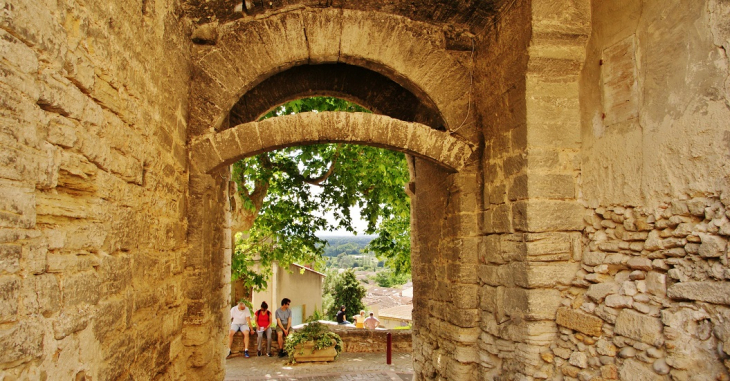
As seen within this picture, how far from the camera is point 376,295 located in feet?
152

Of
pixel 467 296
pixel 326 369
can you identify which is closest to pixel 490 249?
pixel 467 296

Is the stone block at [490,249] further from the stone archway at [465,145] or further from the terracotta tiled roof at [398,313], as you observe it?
the terracotta tiled roof at [398,313]

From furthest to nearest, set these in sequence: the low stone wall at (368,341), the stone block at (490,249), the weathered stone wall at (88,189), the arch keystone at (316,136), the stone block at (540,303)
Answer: the low stone wall at (368,341)
the arch keystone at (316,136)
the stone block at (490,249)
the stone block at (540,303)
the weathered stone wall at (88,189)

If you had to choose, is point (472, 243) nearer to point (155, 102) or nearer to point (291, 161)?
point (155, 102)

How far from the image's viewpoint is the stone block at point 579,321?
2.87 m

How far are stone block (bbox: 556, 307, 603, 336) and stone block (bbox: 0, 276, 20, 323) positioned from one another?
9.28 feet

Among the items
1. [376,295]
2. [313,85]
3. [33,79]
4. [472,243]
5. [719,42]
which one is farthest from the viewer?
[376,295]

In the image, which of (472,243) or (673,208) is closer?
(673,208)

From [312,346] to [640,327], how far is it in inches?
243

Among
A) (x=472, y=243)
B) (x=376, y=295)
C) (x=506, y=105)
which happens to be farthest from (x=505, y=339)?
(x=376, y=295)

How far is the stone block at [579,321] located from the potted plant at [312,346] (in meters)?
5.49

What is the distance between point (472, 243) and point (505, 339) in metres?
0.79

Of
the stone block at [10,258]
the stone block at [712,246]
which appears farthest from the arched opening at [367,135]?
the stone block at [10,258]

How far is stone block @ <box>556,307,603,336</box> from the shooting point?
9.41ft
